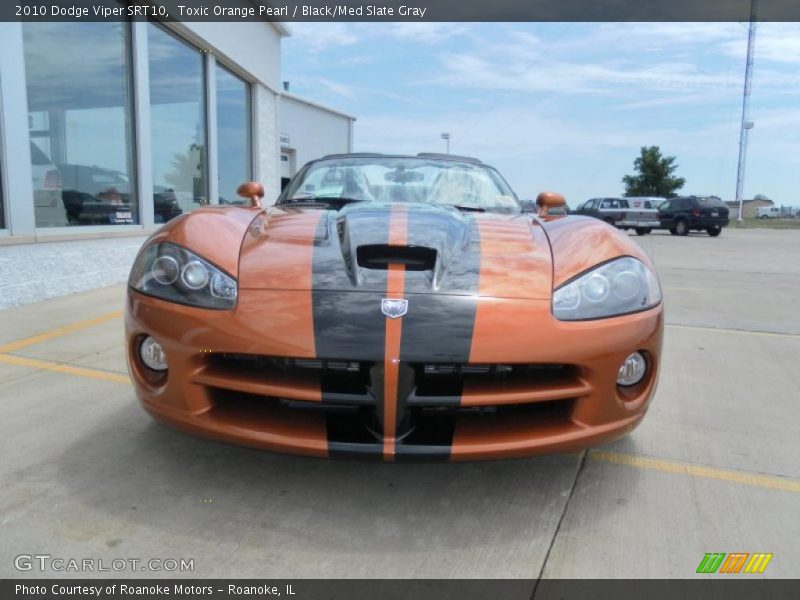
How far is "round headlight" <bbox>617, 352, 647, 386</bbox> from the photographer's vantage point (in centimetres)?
195

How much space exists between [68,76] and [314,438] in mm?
6092

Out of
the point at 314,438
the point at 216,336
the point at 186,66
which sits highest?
the point at 186,66

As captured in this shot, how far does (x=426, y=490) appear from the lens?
82.7 inches

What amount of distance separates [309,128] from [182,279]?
22.1 metres

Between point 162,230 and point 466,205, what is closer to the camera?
point 162,230

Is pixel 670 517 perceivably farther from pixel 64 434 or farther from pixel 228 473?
pixel 64 434

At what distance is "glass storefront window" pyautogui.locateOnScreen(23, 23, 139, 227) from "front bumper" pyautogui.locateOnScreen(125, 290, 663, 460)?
4.82 m

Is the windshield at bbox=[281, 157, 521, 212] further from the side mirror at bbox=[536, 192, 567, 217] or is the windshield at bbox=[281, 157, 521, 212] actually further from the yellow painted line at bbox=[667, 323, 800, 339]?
the yellow painted line at bbox=[667, 323, 800, 339]

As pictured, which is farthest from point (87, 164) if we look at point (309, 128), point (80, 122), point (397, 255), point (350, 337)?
point (309, 128)

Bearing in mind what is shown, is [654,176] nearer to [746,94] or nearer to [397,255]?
[746,94]

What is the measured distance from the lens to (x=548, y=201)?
10.2 feet

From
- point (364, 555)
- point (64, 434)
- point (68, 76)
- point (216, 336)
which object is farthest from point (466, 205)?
point (68, 76)

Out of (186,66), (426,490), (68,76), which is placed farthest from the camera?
(186,66)

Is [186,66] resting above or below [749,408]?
above
